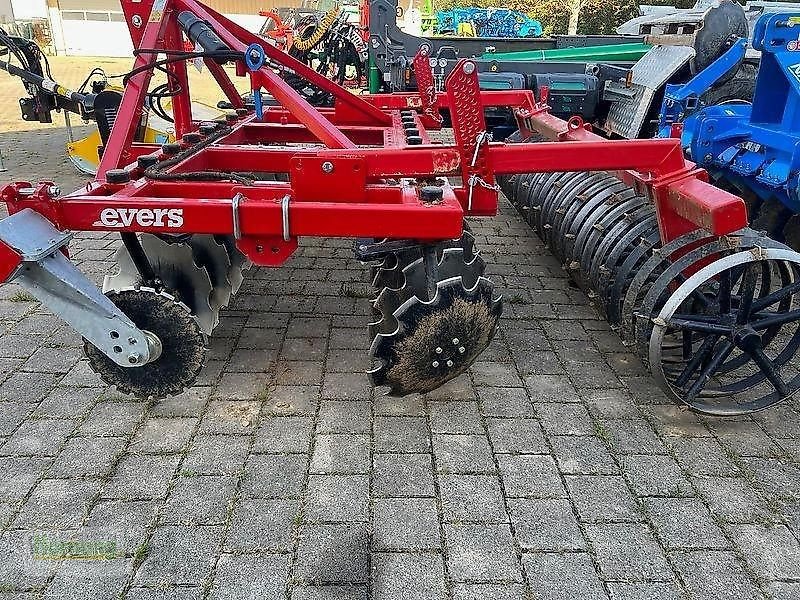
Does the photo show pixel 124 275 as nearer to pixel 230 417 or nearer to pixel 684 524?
pixel 230 417

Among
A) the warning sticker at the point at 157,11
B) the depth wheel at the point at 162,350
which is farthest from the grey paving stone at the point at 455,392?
the warning sticker at the point at 157,11

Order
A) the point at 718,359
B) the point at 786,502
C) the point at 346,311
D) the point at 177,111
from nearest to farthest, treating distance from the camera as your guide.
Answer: the point at 786,502, the point at 718,359, the point at 346,311, the point at 177,111

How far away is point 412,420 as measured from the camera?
3.01 m

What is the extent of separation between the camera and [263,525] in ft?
7.81

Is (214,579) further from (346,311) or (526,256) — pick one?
(526,256)

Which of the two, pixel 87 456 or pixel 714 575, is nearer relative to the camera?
pixel 714 575

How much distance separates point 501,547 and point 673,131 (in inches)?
94.4

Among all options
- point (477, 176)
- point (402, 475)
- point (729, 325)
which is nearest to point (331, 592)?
point (402, 475)

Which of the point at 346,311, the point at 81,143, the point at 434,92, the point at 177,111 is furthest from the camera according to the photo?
the point at 81,143

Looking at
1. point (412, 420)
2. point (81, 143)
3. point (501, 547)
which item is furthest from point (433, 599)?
point (81, 143)

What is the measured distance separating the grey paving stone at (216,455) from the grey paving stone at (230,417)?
52mm

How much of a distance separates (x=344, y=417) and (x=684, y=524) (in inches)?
57.9

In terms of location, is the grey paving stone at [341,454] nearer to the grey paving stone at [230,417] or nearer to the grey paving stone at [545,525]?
the grey paving stone at [230,417]

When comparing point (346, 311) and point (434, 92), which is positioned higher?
point (434, 92)
